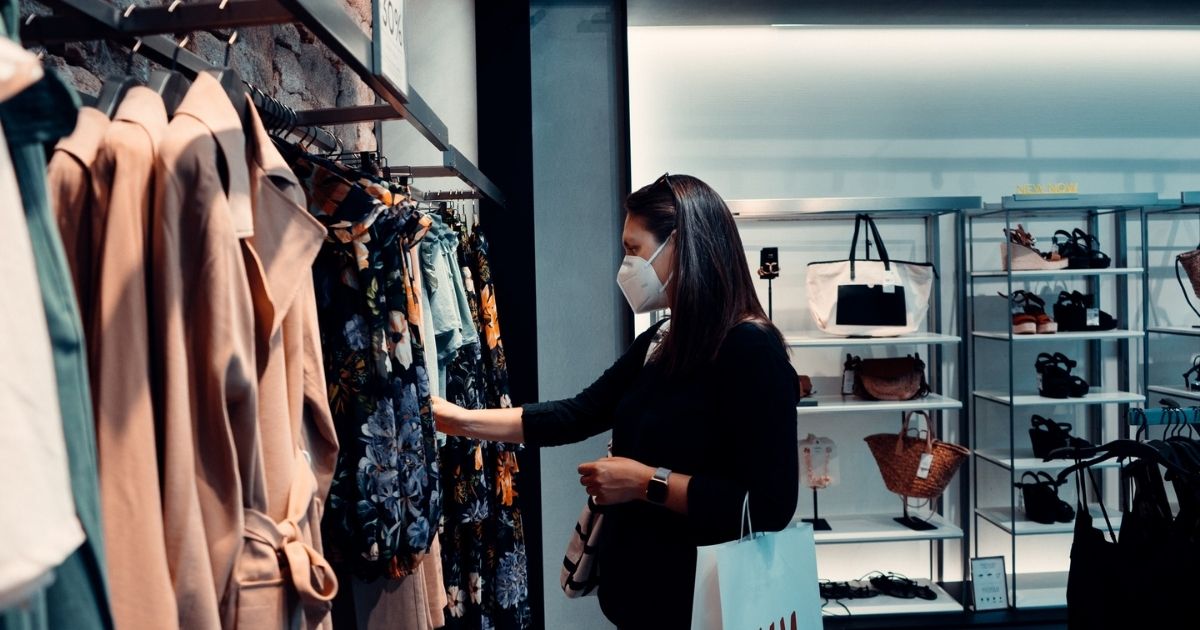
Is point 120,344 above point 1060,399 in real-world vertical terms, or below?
above

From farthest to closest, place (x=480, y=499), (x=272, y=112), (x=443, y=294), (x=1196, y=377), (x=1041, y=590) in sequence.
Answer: (x=1196, y=377) < (x=1041, y=590) < (x=480, y=499) < (x=443, y=294) < (x=272, y=112)

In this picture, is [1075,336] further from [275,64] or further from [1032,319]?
[275,64]

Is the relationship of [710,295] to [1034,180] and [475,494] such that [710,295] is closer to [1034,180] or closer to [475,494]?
[475,494]

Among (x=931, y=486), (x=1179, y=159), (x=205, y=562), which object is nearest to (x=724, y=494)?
(x=205, y=562)

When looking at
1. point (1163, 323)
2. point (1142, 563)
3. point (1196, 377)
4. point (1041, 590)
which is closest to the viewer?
point (1142, 563)

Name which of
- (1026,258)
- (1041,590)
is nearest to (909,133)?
(1026,258)

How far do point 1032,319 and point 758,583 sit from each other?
295cm

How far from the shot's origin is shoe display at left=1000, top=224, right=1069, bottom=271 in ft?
12.9

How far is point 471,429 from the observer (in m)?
1.99

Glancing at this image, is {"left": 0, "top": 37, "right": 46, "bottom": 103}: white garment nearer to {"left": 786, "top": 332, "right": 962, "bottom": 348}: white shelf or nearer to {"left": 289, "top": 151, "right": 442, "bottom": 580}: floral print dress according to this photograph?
{"left": 289, "top": 151, "right": 442, "bottom": 580}: floral print dress

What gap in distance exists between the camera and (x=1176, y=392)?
13.3ft

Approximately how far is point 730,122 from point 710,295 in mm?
2862

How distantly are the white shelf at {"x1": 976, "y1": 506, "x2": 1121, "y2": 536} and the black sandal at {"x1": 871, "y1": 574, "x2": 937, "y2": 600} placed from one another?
460 millimetres

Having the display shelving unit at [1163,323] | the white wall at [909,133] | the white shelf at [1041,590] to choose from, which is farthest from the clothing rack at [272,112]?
the display shelving unit at [1163,323]
